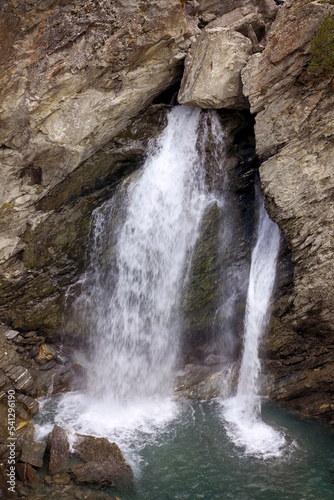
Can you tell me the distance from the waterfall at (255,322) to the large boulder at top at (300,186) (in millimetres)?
636

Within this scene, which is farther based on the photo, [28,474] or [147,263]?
[147,263]

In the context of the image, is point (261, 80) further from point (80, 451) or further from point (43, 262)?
point (80, 451)

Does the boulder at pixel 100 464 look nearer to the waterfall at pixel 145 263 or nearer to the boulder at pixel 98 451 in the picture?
the boulder at pixel 98 451

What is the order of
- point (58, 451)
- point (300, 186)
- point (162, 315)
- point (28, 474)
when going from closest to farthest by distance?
1. point (28, 474)
2. point (58, 451)
3. point (300, 186)
4. point (162, 315)

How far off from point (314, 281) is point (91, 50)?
1195 centimetres

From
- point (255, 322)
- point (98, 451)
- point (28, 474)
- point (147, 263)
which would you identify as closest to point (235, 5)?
point (147, 263)

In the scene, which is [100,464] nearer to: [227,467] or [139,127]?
[227,467]

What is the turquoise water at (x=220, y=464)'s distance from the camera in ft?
28.3

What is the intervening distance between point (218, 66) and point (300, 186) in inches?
241

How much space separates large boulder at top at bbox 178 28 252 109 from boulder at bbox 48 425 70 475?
13.1 meters

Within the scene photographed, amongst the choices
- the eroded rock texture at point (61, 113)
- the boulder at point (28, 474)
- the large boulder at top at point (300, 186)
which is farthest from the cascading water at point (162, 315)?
the boulder at point (28, 474)

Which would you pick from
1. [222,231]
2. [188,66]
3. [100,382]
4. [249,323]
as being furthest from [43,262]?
[188,66]

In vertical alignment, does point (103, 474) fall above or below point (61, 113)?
below

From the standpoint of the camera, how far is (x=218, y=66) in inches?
525
